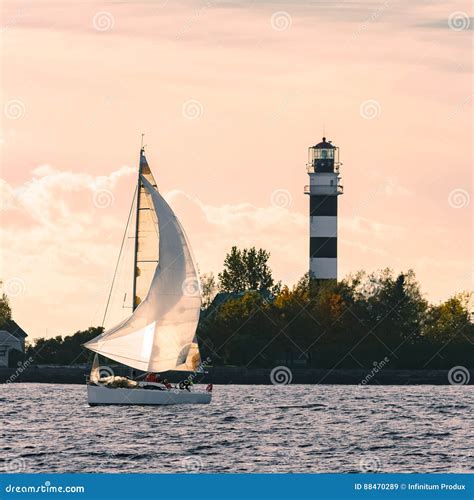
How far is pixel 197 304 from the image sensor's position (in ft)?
290

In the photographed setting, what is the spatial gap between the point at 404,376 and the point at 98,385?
154ft

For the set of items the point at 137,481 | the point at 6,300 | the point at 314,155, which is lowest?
the point at 137,481

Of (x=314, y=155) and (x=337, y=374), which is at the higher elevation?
(x=314, y=155)

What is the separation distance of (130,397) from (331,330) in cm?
5400

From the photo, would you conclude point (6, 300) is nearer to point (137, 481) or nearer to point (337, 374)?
point (337, 374)

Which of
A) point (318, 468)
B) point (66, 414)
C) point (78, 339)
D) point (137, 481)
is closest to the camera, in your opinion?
point (137, 481)

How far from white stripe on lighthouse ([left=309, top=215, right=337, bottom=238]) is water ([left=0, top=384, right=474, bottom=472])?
126ft

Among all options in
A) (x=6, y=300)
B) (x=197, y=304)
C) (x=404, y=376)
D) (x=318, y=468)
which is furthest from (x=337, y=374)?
(x=318, y=468)

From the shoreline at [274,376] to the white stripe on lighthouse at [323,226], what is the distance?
43.2 feet

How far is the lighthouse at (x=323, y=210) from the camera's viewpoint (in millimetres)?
136250

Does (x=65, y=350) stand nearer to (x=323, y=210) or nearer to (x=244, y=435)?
(x=323, y=210)

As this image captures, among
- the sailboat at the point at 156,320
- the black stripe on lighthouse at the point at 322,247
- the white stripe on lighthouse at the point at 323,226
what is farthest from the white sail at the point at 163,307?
the black stripe on lighthouse at the point at 322,247

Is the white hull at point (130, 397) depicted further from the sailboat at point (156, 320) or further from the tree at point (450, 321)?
the tree at point (450, 321)

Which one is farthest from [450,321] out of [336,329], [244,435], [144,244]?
[244,435]
